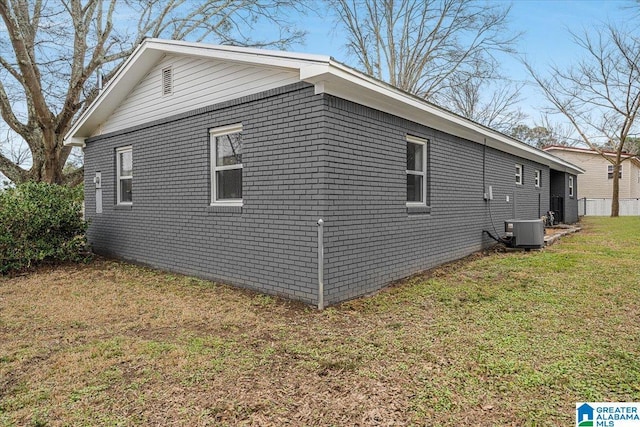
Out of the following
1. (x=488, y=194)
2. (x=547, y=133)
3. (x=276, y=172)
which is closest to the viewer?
(x=276, y=172)

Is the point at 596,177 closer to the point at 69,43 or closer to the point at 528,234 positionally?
the point at 528,234

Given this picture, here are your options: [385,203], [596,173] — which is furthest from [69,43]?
[596,173]

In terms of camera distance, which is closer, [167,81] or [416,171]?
[416,171]

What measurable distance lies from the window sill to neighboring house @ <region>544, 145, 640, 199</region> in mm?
23615

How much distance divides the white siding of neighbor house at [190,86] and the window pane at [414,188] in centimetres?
283

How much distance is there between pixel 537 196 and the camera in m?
14.0

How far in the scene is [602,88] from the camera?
23312mm

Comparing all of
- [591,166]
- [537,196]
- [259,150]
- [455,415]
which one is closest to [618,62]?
[591,166]

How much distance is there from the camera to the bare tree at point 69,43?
42.5ft

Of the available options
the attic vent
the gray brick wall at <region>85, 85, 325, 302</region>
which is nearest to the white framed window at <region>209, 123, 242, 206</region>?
the gray brick wall at <region>85, 85, 325, 302</region>

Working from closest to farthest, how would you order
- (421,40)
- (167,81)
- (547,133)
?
(167,81)
(421,40)
(547,133)

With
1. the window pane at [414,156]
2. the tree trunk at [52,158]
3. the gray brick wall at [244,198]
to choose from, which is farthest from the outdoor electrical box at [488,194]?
the tree trunk at [52,158]

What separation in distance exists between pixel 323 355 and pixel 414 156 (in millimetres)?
4571
